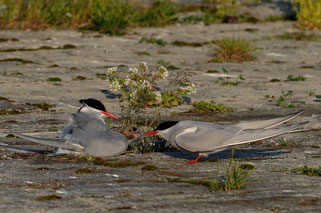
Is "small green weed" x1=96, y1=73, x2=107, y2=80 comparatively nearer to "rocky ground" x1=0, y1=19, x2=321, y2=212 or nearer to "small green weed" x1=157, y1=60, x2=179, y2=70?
"rocky ground" x1=0, y1=19, x2=321, y2=212

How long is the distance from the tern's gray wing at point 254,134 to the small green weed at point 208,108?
333 cm

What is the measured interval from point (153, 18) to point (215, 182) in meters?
13.0

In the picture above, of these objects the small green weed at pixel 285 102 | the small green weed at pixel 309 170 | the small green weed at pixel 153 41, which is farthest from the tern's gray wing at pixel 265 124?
the small green weed at pixel 153 41

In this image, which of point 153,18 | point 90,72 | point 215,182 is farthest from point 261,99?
point 153,18

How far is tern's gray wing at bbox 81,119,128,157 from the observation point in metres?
6.48

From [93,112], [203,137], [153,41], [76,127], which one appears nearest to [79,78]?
[153,41]

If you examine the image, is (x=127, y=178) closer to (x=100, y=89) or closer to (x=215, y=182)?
(x=215, y=182)

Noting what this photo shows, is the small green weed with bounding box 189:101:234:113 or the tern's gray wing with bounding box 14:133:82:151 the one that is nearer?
the tern's gray wing with bounding box 14:133:82:151

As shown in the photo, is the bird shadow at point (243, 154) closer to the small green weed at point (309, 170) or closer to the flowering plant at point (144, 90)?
the small green weed at point (309, 170)

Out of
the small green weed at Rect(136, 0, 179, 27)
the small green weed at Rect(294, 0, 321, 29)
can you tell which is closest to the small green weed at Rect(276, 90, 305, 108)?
the small green weed at Rect(136, 0, 179, 27)

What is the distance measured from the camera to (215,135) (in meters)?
6.28

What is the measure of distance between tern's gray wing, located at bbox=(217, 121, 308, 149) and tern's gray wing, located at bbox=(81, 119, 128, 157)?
949 millimetres

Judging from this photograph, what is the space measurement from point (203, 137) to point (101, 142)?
949 millimetres

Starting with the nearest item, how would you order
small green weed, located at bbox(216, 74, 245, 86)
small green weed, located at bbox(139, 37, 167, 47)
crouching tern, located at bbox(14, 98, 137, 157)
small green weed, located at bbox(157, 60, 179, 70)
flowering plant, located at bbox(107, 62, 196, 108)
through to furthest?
crouching tern, located at bbox(14, 98, 137, 157) → flowering plant, located at bbox(107, 62, 196, 108) → small green weed, located at bbox(216, 74, 245, 86) → small green weed, located at bbox(157, 60, 179, 70) → small green weed, located at bbox(139, 37, 167, 47)
